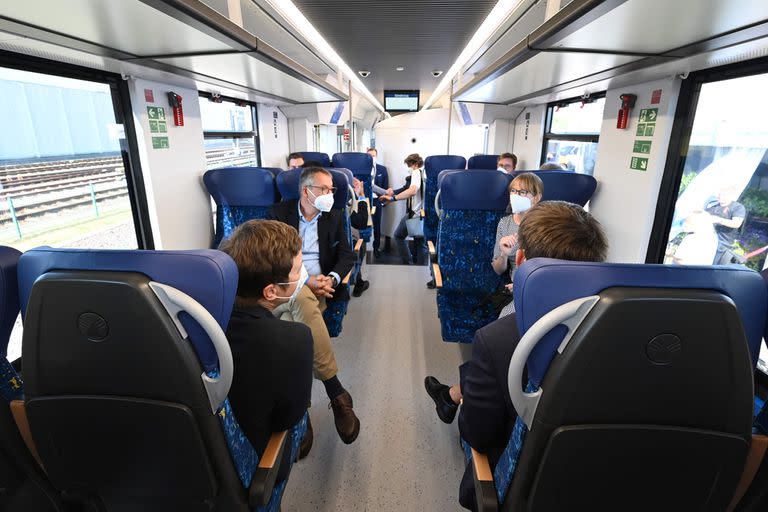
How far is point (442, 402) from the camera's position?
214cm

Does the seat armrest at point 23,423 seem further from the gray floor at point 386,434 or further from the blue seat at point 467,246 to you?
the blue seat at point 467,246

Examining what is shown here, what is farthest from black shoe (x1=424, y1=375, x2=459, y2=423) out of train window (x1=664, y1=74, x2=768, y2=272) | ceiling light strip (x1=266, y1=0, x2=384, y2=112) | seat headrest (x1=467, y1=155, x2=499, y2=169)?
seat headrest (x1=467, y1=155, x2=499, y2=169)

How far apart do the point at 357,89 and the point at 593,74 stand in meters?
4.85

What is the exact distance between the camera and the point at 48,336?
0.90 m

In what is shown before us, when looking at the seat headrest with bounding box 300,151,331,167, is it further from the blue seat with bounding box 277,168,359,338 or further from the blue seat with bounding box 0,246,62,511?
the blue seat with bounding box 0,246,62,511

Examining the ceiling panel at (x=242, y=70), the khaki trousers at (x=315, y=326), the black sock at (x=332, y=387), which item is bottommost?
the black sock at (x=332, y=387)

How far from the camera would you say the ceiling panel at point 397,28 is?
9.31 ft

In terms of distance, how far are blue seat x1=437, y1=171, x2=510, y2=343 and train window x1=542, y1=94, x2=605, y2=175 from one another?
5.57 feet

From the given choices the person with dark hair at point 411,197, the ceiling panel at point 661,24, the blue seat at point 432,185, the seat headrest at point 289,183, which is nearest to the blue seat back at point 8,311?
the ceiling panel at point 661,24

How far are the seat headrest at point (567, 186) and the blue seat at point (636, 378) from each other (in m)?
2.57

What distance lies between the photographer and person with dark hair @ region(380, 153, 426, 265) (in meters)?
5.72

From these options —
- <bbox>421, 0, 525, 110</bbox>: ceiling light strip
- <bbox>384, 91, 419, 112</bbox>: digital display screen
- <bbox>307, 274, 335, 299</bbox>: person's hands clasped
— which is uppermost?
<bbox>421, 0, 525, 110</bbox>: ceiling light strip

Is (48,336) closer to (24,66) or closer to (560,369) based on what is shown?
(560,369)

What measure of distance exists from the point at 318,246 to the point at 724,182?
9.03 ft
